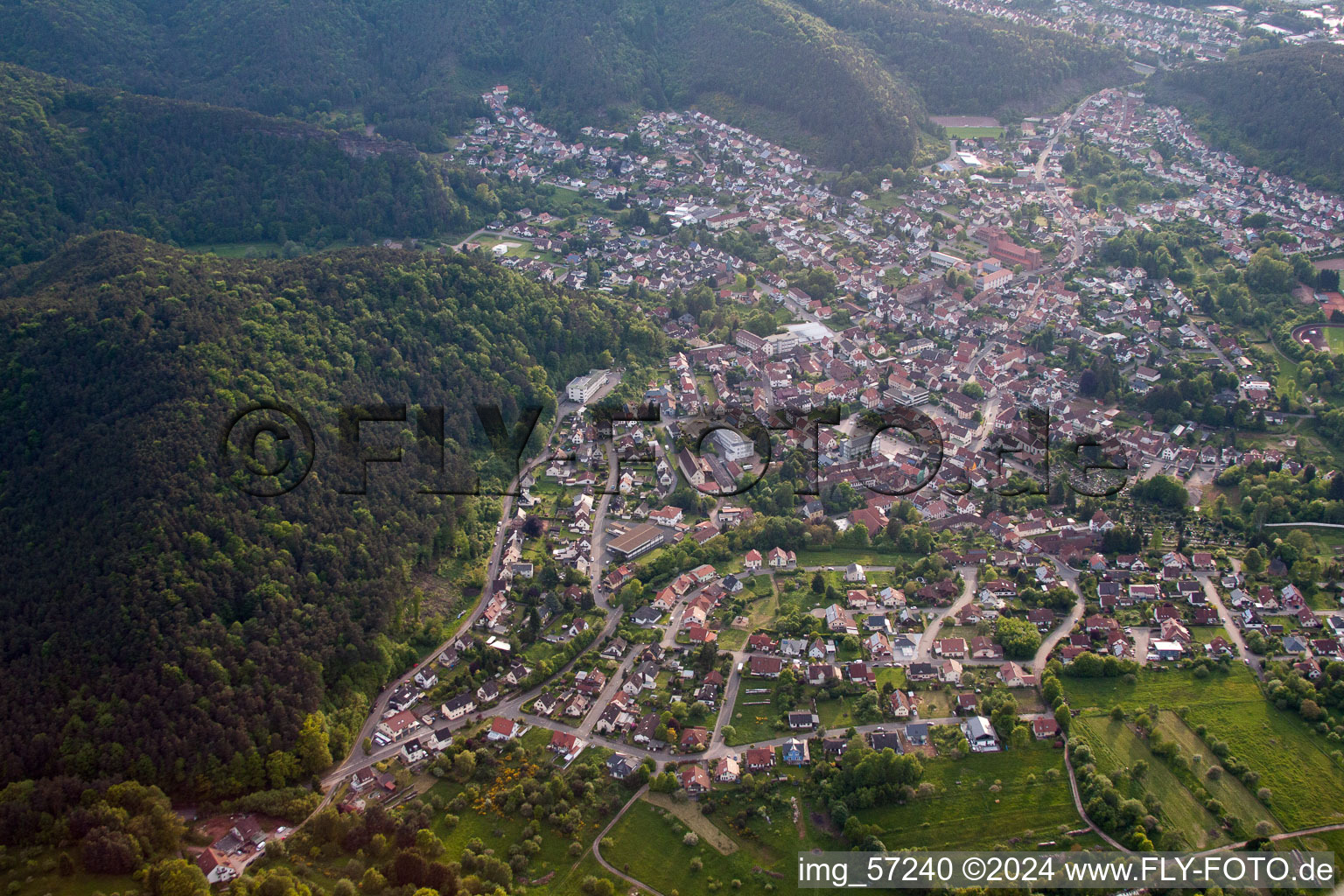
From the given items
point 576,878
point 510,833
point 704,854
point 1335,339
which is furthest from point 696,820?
point 1335,339

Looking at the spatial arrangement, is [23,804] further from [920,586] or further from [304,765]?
[920,586]

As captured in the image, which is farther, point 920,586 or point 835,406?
point 835,406

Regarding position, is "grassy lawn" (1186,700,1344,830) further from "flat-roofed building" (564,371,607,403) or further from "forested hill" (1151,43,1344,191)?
"forested hill" (1151,43,1344,191)

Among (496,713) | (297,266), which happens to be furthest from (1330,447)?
(297,266)

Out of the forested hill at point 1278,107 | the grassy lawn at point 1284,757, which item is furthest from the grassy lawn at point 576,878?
the forested hill at point 1278,107

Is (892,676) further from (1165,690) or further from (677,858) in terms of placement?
(677,858)
